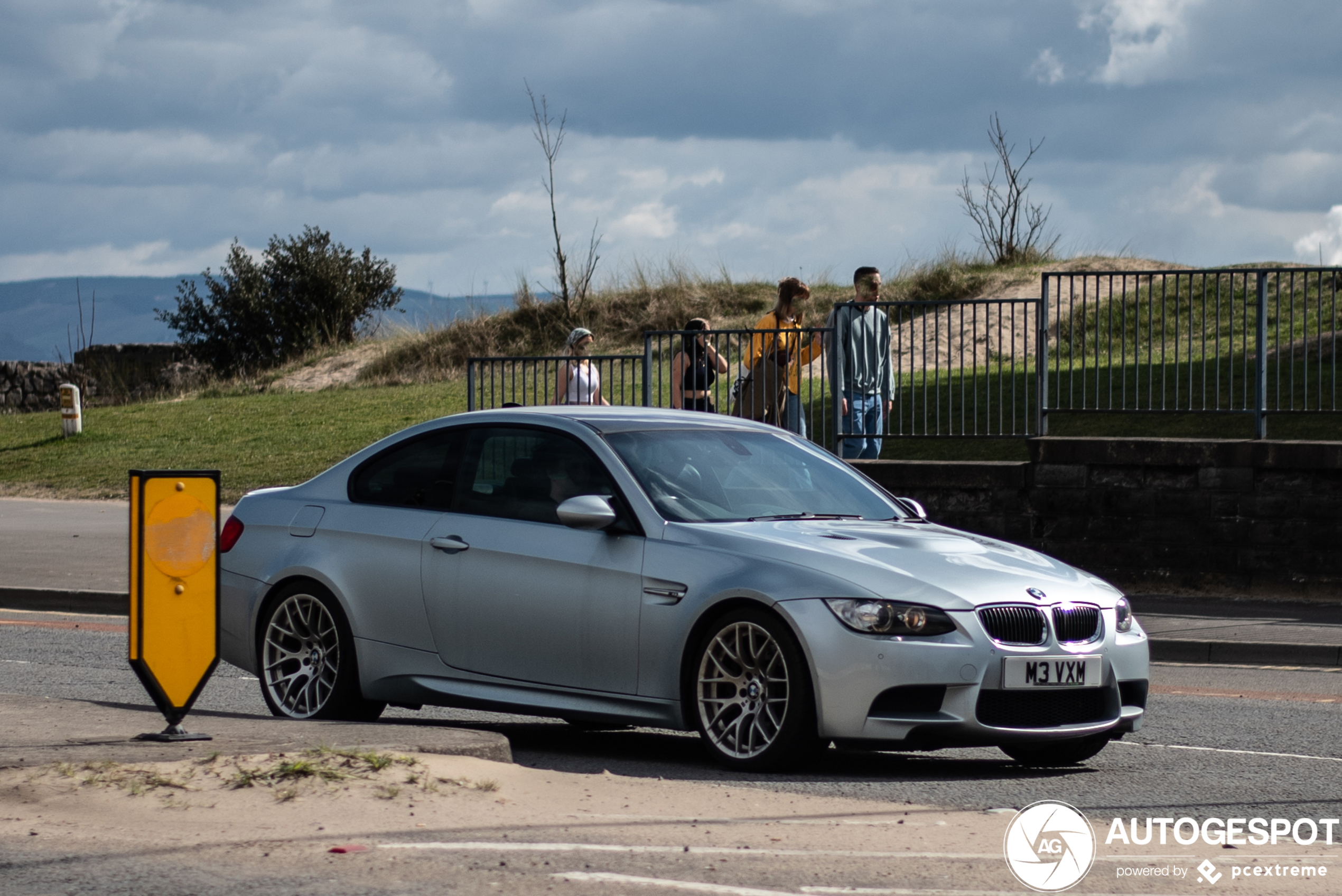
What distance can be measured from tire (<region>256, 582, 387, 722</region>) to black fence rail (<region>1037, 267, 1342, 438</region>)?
7810mm

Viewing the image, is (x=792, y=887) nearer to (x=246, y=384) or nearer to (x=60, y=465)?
(x=60, y=465)

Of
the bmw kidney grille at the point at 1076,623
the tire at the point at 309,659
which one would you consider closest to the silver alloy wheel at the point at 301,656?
the tire at the point at 309,659

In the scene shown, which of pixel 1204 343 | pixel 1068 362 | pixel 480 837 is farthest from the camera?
pixel 1068 362

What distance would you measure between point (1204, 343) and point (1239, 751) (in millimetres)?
7068

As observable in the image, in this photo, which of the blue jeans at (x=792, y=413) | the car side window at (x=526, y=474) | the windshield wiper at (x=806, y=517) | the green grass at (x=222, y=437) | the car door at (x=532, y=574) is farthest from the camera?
the green grass at (x=222, y=437)

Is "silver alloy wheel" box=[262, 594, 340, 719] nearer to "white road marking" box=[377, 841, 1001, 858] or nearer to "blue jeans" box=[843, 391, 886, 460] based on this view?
"white road marking" box=[377, 841, 1001, 858]

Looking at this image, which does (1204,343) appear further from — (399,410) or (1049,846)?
(399,410)

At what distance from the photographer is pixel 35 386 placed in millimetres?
44312

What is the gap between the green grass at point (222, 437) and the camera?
2580cm

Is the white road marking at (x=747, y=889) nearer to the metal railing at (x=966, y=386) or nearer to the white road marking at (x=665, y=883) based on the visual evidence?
the white road marking at (x=665, y=883)

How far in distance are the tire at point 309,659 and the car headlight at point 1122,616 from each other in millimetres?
3354

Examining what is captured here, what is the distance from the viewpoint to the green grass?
25.8 meters

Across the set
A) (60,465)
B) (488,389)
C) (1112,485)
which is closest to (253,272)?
(60,465)

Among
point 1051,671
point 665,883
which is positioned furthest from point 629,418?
point 665,883
